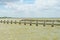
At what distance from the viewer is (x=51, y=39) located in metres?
11.8

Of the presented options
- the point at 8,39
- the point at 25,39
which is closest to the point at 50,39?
the point at 25,39

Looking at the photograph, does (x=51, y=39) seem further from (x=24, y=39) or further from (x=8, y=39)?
(x=8, y=39)

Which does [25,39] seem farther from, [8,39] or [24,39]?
[8,39]

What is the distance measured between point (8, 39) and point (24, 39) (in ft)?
3.78

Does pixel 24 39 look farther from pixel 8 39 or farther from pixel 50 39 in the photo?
pixel 50 39

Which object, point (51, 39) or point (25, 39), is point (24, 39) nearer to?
point (25, 39)

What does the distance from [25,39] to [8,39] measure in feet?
4.00

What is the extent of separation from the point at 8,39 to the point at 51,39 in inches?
122

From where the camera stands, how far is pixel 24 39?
11.8m

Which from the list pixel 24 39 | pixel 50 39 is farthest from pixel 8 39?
pixel 50 39

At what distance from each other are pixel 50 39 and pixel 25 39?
1.80m

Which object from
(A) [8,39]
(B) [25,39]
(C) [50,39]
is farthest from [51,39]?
(A) [8,39]

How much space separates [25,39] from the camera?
11812 millimetres

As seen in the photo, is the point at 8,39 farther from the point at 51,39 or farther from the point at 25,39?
the point at 51,39
